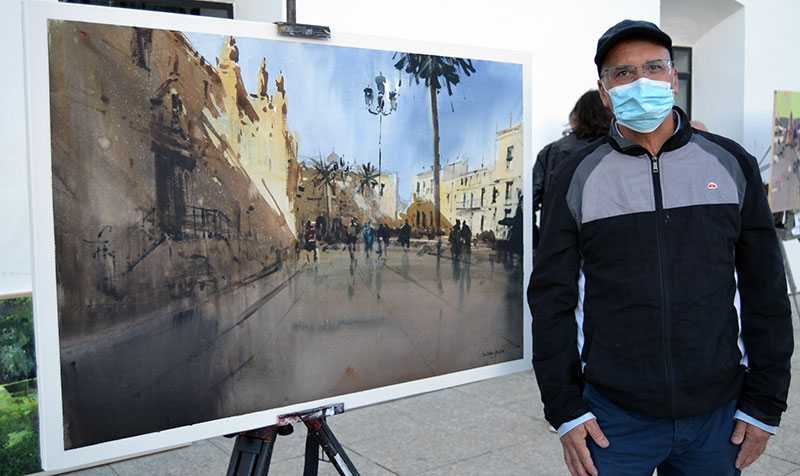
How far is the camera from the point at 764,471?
3.34 meters

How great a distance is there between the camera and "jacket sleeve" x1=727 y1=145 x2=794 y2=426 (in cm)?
165

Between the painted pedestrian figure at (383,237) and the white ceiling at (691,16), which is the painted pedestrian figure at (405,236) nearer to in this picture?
the painted pedestrian figure at (383,237)

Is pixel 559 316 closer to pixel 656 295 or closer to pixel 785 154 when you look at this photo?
pixel 656 295

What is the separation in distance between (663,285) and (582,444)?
421mm

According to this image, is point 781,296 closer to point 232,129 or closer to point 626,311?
point 626,311

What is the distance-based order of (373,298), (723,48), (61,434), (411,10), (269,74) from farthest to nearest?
(723,48) < (411,10) < (373,298) < (269,74) < (61,434)

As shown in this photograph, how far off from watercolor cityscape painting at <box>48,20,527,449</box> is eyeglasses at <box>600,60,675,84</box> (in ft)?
1.92

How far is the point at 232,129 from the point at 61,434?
31.8 inches

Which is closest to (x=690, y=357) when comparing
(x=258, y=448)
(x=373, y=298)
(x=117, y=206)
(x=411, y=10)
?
(x=373, y=298)

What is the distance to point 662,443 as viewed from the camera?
1625 millimetres

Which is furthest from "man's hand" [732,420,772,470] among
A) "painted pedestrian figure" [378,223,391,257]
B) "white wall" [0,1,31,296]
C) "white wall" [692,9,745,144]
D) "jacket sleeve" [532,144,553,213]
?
"white wall" [692,9,745,144]

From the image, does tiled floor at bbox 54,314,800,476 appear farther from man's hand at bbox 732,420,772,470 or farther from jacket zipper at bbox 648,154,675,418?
jacket zipper at bbox 648,154,675,418

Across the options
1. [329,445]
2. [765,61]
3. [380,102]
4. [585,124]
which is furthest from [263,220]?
[765,61]

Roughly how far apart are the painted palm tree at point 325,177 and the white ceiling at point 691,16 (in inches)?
239
